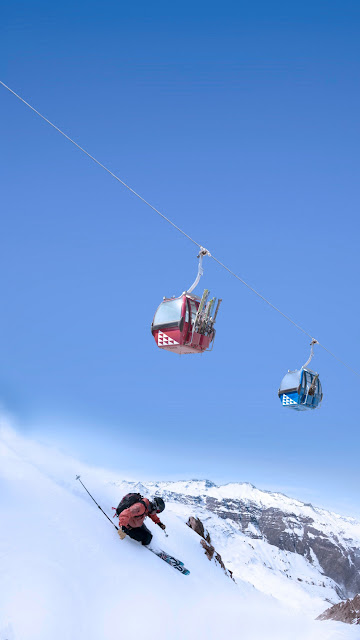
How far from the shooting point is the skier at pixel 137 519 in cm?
1490

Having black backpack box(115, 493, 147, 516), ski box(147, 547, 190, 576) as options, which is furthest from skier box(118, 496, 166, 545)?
ski box(147, 547, 190, 576)

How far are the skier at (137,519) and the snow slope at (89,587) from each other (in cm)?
31

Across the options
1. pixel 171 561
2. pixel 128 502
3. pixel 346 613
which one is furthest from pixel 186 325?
pixel 346 613

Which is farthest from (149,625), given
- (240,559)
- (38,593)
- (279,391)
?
(240,559)

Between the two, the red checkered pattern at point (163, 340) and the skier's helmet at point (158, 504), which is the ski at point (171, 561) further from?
the red checkered pattern at point (163, 340)

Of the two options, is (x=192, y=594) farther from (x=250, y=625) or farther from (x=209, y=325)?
(x=209, y=325)

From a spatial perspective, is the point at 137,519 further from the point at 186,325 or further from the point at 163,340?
the point at 186,325

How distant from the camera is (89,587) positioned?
10.7 m

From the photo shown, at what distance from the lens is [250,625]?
12.0 m

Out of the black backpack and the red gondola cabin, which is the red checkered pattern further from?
the black backpack

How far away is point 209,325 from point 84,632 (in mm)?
8011

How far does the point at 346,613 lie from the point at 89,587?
10044mm

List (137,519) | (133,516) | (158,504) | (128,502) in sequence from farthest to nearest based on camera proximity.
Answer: (158,504), (128,502), (137,519), (133,516)

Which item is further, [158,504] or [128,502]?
[158,504]
